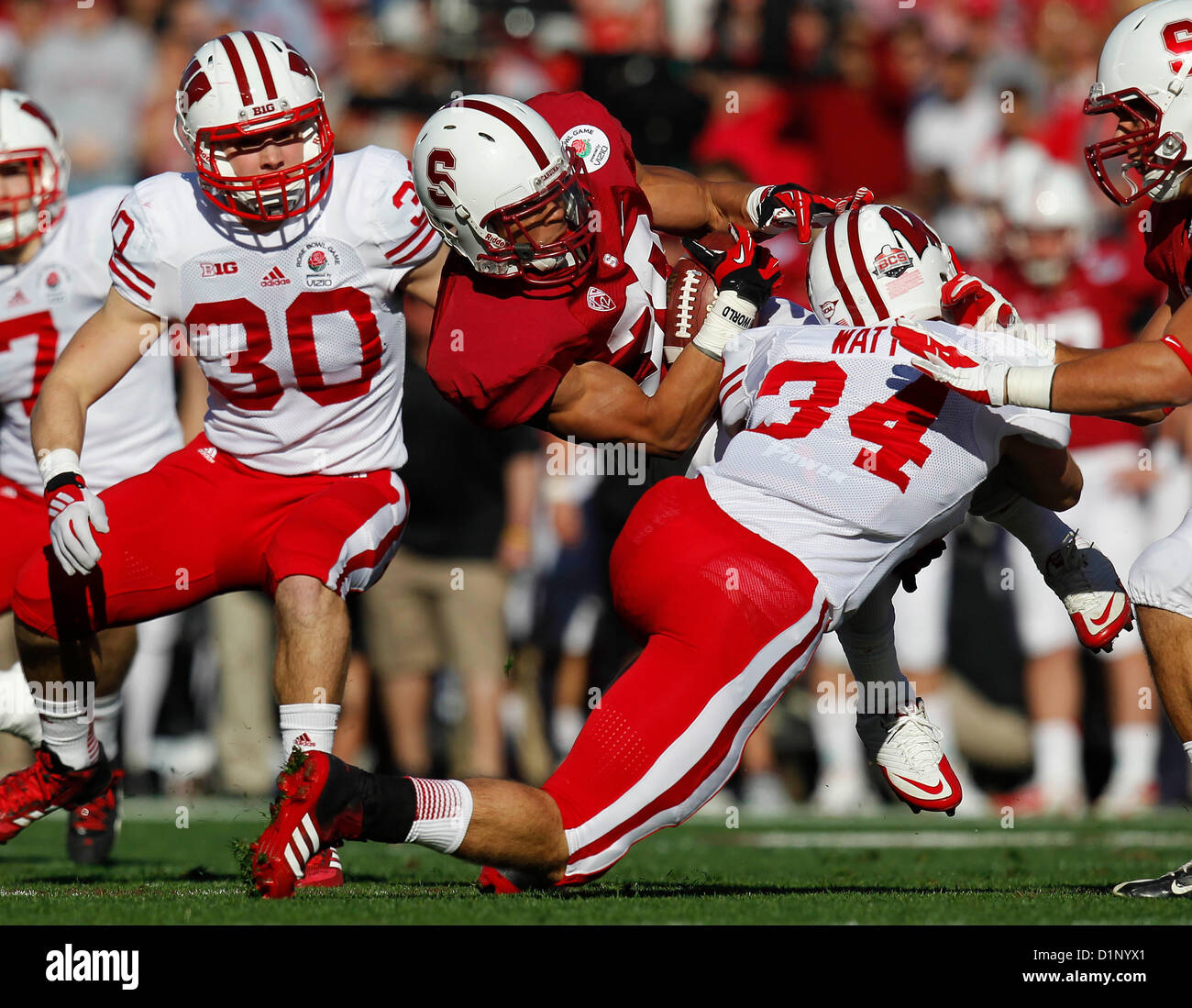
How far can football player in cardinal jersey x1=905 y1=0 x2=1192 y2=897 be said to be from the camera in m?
3.88

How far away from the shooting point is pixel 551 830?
3746mm

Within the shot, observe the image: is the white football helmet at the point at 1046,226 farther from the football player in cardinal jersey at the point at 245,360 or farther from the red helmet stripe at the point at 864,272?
the football player in cardinal jersey at the point at 245,360

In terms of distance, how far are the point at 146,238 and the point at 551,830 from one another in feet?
7.20

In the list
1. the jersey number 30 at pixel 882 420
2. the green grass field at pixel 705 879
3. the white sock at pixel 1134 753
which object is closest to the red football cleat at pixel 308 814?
the green grass field at pixel 705 879

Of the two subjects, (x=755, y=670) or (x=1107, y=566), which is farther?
(x=1107, y=566)

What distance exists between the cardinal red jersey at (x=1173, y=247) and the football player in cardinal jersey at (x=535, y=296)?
0.84 m

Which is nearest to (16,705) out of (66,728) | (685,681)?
(66,728)

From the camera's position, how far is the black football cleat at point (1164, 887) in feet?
13.3

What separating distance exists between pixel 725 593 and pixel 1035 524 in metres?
1.29

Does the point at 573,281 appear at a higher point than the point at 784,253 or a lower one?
lower

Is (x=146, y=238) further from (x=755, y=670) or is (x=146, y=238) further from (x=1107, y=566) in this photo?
(x=1107, y=566)

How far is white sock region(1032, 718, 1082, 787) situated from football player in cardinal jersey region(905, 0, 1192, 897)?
3.10 m

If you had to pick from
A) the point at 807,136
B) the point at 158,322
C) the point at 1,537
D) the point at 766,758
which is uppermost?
the point at 807,136
